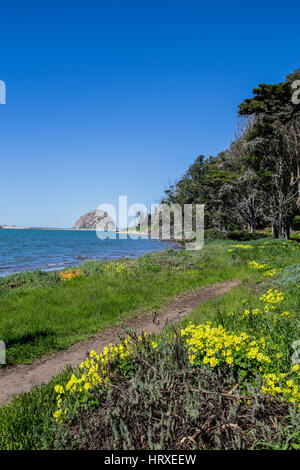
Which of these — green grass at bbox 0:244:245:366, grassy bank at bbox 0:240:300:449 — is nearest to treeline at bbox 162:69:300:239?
green grass at bbox 0:244:245:366

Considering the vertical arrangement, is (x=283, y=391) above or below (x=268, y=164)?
below

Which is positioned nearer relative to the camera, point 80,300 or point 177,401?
point 177,401

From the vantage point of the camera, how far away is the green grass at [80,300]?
738 cm

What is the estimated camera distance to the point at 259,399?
267 cm

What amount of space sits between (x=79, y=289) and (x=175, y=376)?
379 inches

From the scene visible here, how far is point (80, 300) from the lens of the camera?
10523 millimetres

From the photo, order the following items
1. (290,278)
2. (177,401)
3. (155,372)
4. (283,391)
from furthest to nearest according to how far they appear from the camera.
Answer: (290,278) → (155,372) → (177,401) → (283,391)

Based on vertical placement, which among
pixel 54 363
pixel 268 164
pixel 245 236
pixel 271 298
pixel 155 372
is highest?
pixel 268 164

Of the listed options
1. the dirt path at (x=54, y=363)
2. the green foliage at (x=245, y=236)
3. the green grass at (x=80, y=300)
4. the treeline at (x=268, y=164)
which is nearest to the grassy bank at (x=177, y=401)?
the dirt path at (x=54, y=363)

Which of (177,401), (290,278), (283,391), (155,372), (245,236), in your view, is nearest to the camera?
(283,391)

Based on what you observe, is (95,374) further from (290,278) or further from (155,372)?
(290,278)

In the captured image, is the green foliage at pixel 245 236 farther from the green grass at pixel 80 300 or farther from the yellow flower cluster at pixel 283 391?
the yellow flower cluster at pixel 283 391

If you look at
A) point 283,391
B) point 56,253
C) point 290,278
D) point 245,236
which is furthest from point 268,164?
point 283,391

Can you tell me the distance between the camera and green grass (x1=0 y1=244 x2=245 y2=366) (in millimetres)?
7375
